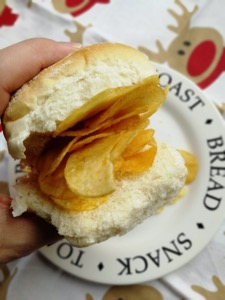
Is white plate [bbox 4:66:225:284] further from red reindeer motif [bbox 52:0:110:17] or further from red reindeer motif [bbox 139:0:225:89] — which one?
red reindeer motif [bbox 52:0:110:17]

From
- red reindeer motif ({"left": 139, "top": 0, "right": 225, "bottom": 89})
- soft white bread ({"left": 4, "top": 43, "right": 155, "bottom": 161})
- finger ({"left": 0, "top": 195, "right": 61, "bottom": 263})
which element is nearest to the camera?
soft white bread ({"left": 4, "top": 43, "right": 155, "bottom": 161})

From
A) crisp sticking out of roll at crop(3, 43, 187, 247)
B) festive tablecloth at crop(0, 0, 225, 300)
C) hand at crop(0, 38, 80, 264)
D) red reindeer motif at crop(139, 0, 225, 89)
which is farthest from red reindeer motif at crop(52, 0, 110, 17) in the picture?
crisp sticking out of roll at crop(3, 43, 187, 247)

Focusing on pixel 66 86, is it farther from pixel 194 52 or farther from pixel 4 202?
pixel 194 52

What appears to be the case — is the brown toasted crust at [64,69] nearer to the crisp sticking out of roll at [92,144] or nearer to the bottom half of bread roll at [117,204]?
the crisp sticking out of roll at [92,144]

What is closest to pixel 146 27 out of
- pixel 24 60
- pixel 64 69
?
pixel 24 60

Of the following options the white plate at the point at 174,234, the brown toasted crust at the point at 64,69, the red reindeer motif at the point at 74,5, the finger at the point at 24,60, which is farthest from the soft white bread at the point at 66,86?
the red reindeer motif at the point at 74,5

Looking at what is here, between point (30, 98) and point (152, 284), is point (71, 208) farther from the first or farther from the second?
point (152, 284)

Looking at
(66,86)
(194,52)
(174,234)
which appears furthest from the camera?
(194,52)
